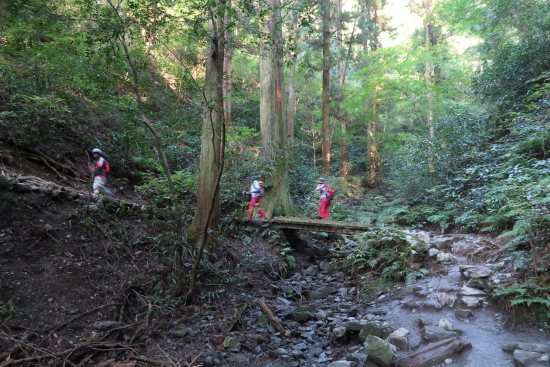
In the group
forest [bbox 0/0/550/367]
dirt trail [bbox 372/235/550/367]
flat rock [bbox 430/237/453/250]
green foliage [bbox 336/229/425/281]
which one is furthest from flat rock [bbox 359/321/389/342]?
flat rock [bbox 430/237/453/250]

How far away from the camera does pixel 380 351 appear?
4.09 metres

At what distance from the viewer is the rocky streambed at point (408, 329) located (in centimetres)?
388

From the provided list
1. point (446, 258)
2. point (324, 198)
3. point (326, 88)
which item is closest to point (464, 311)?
point (446, 258)

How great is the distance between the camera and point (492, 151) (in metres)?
8.30

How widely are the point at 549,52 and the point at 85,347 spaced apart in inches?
504

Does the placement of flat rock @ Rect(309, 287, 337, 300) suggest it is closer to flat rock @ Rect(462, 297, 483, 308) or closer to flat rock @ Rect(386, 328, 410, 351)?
flat rock @ Rect(386, 328, 410, 351)

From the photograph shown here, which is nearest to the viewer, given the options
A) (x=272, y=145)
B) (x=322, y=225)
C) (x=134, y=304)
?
(x=134, y=304)

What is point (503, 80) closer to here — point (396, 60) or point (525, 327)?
point (396, 60)

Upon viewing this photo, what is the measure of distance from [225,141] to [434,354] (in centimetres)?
410

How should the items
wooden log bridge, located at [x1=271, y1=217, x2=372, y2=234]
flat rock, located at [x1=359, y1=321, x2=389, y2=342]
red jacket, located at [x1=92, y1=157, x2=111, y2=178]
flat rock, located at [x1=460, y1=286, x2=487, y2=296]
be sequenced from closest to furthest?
flat rock, located at [x1=359, y1=321, x2=389, y2=342], flat rock, located at [x1=460, y1=286, x2=487, y2=296], red jacket, located at [x1=92, y1=157, x2=111, y2=178], wooden log bridge, located at [x1=271, y1=217, x2=372, y2=234]

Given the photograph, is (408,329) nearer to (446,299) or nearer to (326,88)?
(446,299)

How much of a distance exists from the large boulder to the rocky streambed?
11 mm

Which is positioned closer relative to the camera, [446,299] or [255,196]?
[446,299]

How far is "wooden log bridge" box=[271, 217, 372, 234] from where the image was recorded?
8414mm
